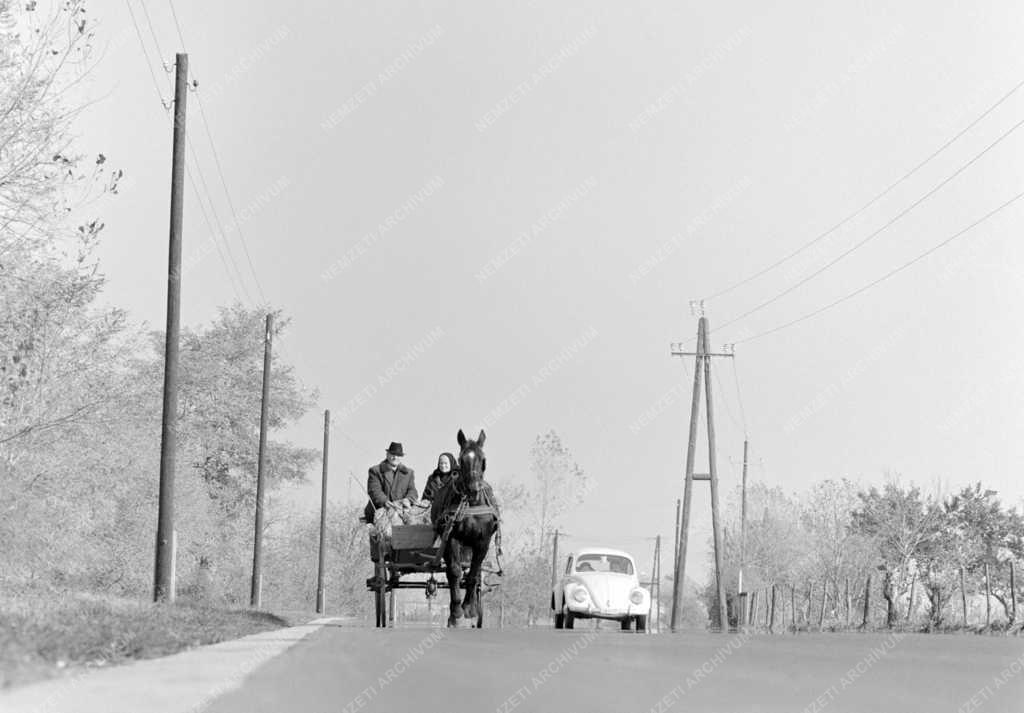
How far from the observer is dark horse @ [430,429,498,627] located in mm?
24438

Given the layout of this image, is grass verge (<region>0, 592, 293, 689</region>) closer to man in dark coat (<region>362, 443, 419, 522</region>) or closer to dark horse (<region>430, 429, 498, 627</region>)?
dark horse (<region>430, 429, 498, 627</region>)

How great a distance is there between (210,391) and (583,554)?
1552 inches

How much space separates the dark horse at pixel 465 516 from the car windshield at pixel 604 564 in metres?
9.93

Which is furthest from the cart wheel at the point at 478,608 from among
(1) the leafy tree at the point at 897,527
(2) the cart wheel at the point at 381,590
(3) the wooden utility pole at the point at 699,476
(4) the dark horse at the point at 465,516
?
(1) the leafy tree at the point at 897,527

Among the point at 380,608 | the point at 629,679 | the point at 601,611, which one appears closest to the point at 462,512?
the point at 380,608

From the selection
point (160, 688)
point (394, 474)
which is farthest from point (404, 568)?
point (160, 688)

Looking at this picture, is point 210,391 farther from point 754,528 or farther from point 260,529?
point 754,528

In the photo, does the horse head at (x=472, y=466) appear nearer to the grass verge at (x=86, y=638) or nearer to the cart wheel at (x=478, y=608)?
the cart wheel at (x=478, y=608)

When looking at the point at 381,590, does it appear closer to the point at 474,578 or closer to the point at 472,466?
the point at 474,578

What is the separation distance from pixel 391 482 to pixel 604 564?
9388mm

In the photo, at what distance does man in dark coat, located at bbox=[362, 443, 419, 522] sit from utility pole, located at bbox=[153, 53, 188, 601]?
11.6ft

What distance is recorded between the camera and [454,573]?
24.9m

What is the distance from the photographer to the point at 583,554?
115 ft

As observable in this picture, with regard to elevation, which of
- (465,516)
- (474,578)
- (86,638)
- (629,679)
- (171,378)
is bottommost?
(629,679)
